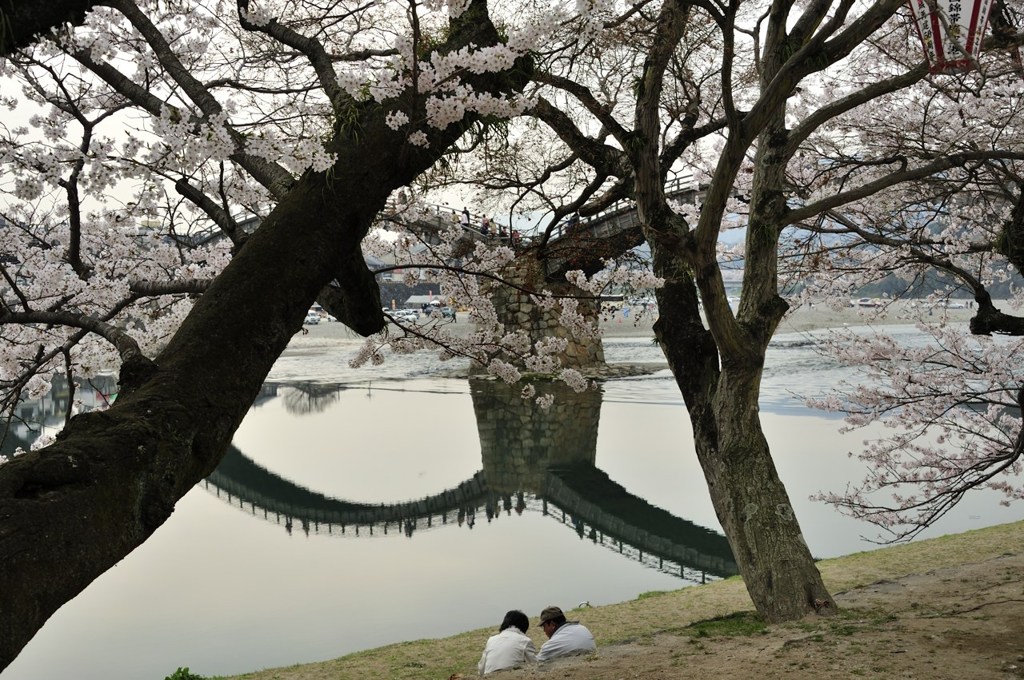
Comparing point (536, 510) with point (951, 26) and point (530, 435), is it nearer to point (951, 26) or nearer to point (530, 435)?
point (530, 435)

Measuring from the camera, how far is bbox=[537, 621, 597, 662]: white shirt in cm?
509

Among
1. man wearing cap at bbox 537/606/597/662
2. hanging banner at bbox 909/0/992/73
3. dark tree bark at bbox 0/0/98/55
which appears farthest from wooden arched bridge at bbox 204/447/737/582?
dark tree bark at bbox 0/0/98/55

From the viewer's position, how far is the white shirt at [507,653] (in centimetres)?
501

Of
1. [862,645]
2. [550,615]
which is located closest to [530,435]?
[550,615]

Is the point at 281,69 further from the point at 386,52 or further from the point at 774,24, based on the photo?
the point at 774,24

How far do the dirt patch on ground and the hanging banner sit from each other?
2597mm

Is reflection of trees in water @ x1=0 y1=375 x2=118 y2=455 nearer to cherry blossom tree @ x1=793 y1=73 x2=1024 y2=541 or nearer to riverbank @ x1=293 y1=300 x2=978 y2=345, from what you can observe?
riverbank @ x1=293 y1=300 x2=978 y2=345

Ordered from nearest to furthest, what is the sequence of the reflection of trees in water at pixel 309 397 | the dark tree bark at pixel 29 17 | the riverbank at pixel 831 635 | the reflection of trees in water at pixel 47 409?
the dark tree bark at pixel 29 17, the riverbank at pixel 831 635, the reflection of trees in water at pixel 47 409, the reflection of trees in water at pixel 309 397

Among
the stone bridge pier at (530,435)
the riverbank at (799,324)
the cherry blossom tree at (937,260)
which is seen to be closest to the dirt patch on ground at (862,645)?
the cherry blossom tree at (937,260)

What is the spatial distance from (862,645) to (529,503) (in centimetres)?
937

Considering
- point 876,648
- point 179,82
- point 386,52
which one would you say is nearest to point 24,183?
point 179,82

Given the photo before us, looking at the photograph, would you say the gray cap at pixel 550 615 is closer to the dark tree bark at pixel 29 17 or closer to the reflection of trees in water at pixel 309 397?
the dark tree bark at pixel 29 17

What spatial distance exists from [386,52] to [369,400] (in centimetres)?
1926

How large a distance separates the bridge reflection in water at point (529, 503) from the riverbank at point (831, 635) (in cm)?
240
